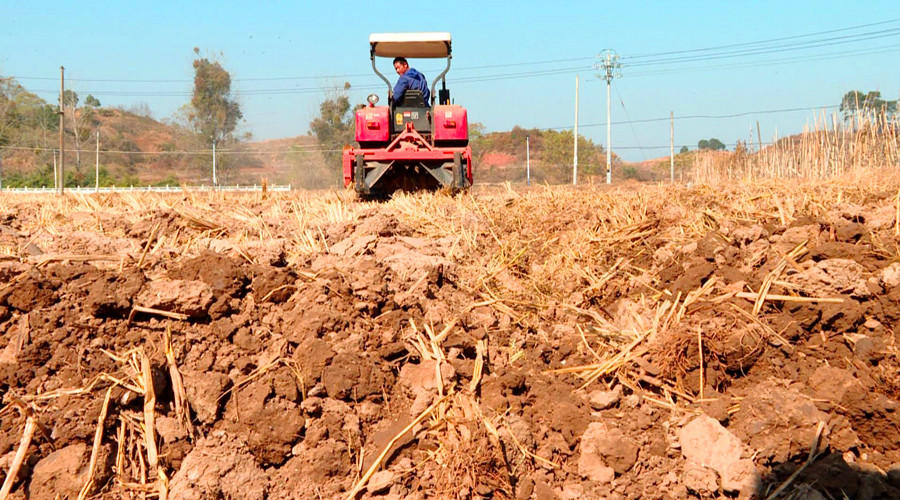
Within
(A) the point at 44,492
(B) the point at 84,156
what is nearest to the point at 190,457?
(A) the point at 44,492

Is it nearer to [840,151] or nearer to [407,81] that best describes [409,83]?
[407,81]

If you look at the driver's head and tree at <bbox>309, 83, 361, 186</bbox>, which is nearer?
the driver's head

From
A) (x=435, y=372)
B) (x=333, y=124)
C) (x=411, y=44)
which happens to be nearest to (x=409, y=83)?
(x=411, y=44)

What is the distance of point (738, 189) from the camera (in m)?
7.16

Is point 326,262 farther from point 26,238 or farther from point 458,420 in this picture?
point 26,238

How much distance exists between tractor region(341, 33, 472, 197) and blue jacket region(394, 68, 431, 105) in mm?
75

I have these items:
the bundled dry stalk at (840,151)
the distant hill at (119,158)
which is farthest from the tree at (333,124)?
the bundled dry stalk at (840,151)

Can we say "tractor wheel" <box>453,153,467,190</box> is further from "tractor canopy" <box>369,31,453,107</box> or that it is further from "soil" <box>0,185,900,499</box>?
"soil" <box>0,185,900,499</box>

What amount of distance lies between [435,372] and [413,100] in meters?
7.91

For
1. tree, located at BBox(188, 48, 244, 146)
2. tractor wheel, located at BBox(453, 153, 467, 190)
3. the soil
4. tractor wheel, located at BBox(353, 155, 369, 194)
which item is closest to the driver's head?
tractor wheel, located at BBox(353, 155, 369, 194)

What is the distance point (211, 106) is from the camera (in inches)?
1655

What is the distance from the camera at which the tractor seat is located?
10.9 metres

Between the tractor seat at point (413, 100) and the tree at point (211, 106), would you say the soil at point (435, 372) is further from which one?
the tree at point (211, 106)

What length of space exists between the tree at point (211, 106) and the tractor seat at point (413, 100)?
33.5m
